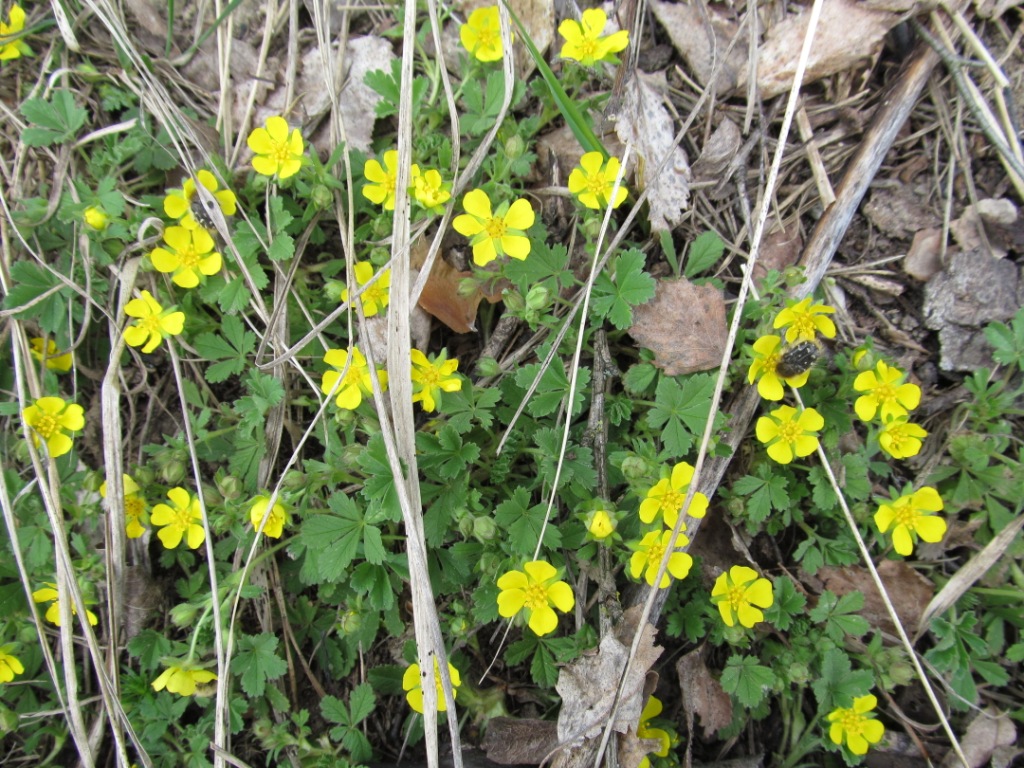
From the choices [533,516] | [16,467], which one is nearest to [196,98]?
[16,467]

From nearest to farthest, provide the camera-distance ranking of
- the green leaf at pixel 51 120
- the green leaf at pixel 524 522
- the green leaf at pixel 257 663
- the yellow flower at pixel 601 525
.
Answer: the yellow flower at pixel 601 525 → the green leaf at pixel 524 522 → the green leaf at pixel 257 663 → the green leaf at pixel 51 120

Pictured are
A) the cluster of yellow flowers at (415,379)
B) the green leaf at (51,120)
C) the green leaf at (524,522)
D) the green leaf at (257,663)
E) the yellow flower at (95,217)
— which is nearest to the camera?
the green leaf at (524,522)

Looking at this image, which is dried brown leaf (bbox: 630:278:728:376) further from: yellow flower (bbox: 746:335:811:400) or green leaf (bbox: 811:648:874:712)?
green leaf (bbox: 811:648:874:712)

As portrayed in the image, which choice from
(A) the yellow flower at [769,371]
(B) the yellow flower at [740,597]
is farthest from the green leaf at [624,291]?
(B) the yellow flower at [740,597]

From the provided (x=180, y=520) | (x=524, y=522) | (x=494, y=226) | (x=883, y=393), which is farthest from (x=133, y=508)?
(x=883, y=393)

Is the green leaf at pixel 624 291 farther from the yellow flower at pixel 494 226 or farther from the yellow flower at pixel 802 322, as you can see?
the yellow flower at pixel 802 322

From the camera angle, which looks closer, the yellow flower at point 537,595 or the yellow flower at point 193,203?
the yellow flower at point 537,595
